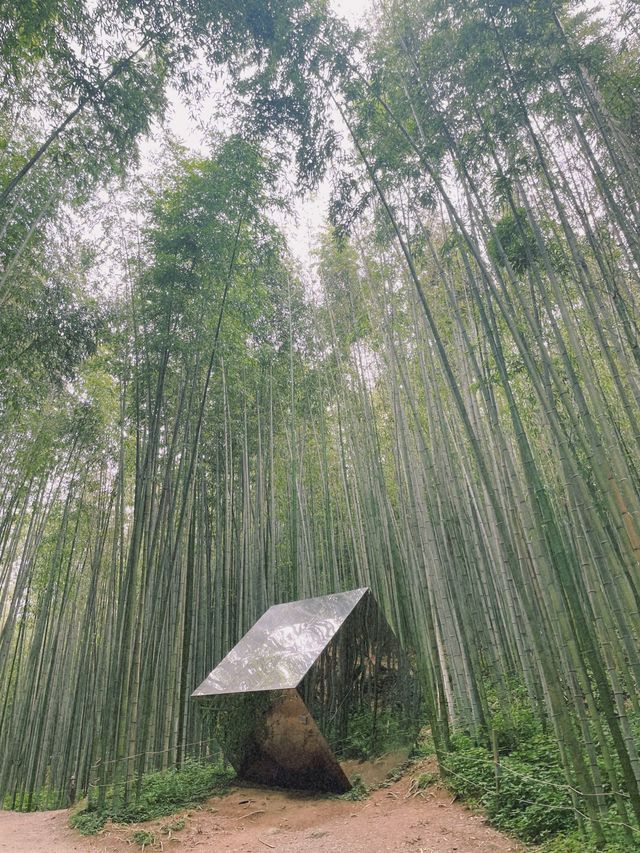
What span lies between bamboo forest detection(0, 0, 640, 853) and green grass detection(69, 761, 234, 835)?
0.30ft

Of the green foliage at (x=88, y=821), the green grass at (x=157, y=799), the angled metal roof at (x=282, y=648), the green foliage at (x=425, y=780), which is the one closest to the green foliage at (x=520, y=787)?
the green foliage at (x=425, y=780)

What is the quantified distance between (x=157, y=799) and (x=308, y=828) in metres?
1.18

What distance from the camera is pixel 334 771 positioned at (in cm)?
296

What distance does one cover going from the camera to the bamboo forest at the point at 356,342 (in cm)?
234

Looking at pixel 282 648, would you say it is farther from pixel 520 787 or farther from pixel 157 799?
pixel 520 787

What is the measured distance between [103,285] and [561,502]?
4.72 metres

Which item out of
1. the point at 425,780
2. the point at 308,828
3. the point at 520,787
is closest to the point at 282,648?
the point at 308,828

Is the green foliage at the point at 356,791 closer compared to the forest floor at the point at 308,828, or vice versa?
the forest floor at the point at 308,828

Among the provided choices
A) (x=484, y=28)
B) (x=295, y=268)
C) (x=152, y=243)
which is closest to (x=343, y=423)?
(x=295, y=268)

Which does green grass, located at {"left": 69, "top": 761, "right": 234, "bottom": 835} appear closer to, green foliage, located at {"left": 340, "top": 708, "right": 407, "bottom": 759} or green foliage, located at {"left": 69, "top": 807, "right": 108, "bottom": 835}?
green foliage, located at {"left": 69, "top": 807, "right": 108, "bottom": 835}

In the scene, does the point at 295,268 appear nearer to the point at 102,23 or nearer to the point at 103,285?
the point at 103,285

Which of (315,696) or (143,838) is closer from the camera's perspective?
(143,838)

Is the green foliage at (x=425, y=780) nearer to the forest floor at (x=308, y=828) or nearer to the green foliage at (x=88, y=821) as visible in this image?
the forest floor at (x=308, y=828)

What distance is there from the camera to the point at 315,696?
10.1 feet
